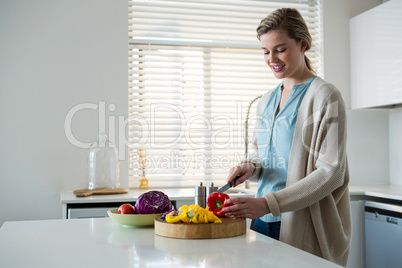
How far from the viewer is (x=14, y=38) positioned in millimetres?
2941

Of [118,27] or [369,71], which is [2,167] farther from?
[369,71]

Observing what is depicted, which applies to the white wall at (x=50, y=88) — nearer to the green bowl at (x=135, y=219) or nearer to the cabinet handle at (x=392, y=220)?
the green bowl at (x=135, y=219)

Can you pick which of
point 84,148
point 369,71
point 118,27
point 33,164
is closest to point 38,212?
point 33,164

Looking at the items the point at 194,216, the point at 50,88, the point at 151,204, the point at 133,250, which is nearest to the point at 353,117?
the point at 50,88

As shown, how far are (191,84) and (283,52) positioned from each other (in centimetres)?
168

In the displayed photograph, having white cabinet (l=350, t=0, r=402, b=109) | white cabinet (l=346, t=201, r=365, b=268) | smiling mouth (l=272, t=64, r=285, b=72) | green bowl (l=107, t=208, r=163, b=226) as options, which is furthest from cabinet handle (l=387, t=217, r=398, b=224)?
green bowl (l=107, t=208, r=163, b=226)

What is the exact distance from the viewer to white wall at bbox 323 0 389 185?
348 centimetres

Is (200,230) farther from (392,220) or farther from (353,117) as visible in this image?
(353,117)

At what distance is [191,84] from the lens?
3.31 m

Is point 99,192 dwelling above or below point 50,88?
below

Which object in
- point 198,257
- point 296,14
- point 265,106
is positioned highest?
point 296,14

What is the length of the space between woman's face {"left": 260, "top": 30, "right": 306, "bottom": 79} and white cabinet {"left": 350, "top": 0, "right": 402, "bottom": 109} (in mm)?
1521

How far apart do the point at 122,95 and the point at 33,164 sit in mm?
743

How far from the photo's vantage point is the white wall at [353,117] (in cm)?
348
